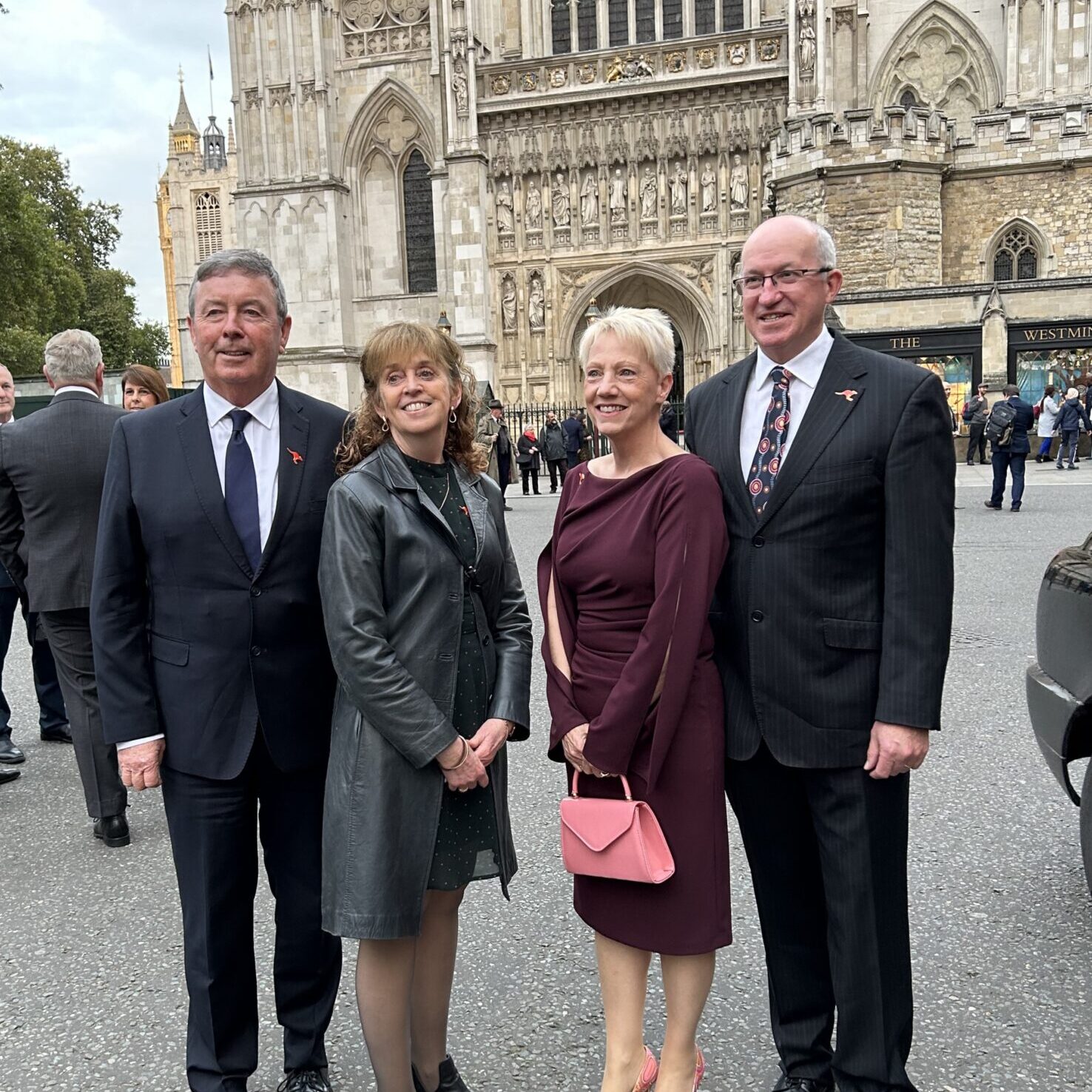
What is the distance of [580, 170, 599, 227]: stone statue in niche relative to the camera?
29.2 meters

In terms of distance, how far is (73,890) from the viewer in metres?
3.79

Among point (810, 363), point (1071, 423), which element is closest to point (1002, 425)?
point (1071, 423)

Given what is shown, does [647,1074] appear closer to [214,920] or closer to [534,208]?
[214,920]

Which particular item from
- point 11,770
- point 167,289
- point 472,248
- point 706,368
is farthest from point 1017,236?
point 167,289

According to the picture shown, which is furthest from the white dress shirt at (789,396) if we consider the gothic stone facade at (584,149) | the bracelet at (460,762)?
the gothic stone facade at (584,149)

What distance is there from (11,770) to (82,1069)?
2.78 meters

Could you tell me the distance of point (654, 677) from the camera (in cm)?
220

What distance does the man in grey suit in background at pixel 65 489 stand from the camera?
14.6 ft

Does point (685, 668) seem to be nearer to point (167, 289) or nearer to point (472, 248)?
point (472, 248)

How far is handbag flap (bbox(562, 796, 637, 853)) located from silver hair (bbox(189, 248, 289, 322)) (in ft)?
4.37

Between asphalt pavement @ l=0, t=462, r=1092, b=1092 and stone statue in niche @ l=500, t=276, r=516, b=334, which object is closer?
asphalt pavement @ l=0, t=462, r=1092, b=1092

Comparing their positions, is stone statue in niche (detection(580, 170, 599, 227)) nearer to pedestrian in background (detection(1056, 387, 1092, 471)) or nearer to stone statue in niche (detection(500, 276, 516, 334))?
stone statue in niche (detection(500, 276, 516, 334))

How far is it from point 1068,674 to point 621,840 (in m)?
1.72

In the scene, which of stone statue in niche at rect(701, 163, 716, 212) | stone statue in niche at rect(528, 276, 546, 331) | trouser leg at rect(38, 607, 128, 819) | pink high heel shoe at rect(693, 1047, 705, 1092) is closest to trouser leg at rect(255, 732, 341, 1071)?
pink high heel shoe at rect(693, 1047, 705, 1092)
